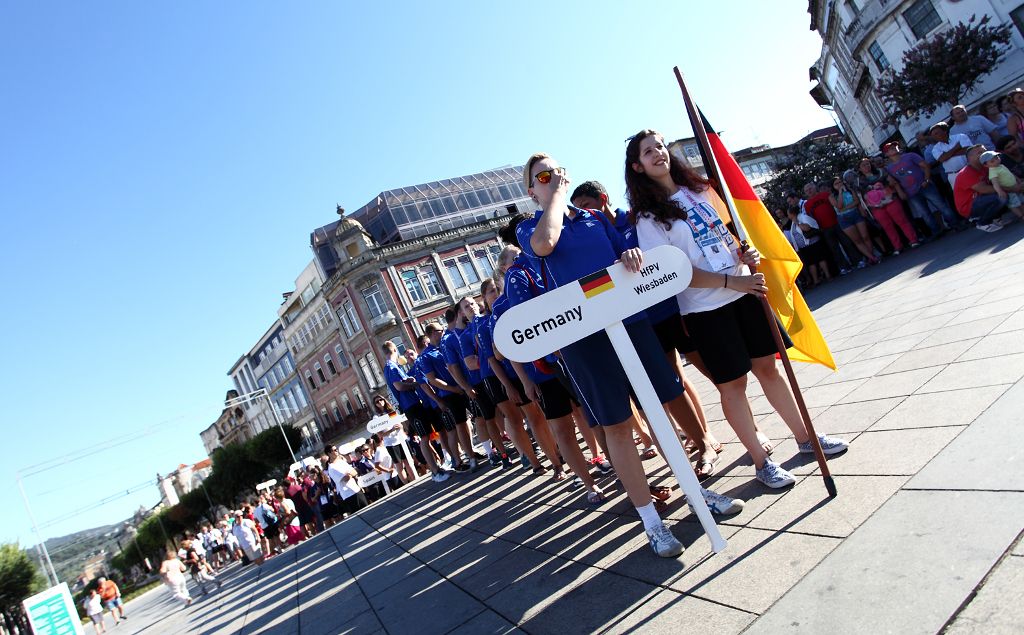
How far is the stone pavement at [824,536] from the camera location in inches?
75.6

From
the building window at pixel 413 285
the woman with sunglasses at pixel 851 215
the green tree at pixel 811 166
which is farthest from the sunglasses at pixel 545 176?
the building window at pixel 413 285

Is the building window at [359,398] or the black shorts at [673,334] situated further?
the building window at [359,398]

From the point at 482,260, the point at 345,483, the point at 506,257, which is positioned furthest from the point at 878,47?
the point at 506,257

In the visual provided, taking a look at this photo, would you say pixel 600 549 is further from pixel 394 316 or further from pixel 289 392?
pixel 289 392

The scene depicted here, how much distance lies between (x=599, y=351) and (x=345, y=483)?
11.3 meters

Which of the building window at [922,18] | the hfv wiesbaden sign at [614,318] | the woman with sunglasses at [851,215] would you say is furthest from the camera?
the building window at [922,18]

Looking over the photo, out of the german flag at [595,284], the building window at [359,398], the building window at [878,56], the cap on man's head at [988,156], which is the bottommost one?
the cap on man's head at [988,156]

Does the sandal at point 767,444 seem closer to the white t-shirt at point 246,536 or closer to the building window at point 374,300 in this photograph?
the white t-shirt at point 246,536

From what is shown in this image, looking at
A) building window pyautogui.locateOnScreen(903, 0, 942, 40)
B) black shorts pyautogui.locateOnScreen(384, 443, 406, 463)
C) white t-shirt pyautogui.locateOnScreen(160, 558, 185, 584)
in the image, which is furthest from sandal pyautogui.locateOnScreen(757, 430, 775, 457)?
building window pyautogui.locateOnScreen(903, 0, 942, 40)

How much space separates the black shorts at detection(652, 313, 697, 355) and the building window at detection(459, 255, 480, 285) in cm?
3811

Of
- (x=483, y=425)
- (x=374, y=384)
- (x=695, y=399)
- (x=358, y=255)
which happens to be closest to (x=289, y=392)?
(x=374, y=384)

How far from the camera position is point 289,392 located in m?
58.9

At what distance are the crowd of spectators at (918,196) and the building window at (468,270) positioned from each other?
30.8 meters

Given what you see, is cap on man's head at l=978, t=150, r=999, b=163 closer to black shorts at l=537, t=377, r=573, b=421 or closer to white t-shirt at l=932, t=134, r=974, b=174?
white t-shirt at l=932, t=134, r=974, b=174
